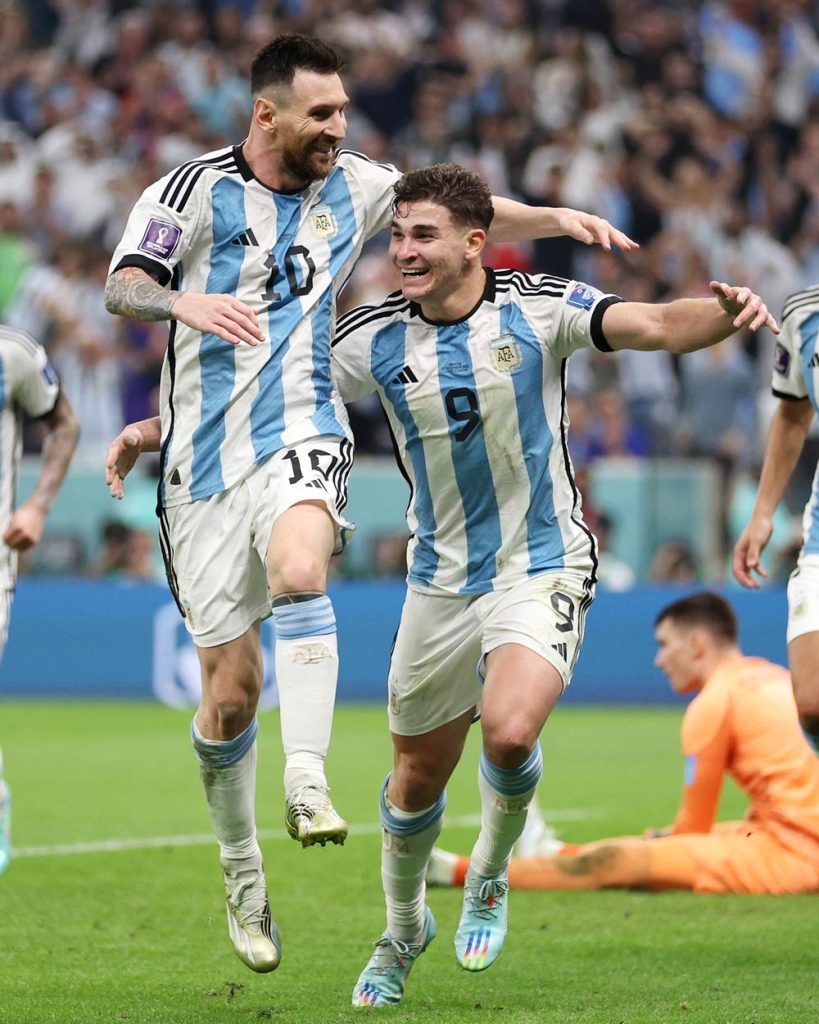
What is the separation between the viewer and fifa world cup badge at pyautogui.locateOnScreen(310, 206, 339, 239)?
5.96 m

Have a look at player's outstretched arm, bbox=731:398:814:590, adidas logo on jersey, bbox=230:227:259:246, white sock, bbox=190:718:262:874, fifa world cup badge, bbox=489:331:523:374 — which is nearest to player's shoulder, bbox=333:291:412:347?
fifa world cup badge, bbox=489:331:523:374

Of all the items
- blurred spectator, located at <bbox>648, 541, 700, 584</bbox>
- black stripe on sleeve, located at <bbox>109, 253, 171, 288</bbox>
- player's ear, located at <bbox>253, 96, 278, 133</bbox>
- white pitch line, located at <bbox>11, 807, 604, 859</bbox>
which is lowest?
blurred spectator, located at <bbox>648, 541, 700, 584</bbox>

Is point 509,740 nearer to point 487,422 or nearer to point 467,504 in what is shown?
point 467,504

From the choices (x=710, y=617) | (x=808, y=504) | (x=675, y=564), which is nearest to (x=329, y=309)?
(x=808, y=504)

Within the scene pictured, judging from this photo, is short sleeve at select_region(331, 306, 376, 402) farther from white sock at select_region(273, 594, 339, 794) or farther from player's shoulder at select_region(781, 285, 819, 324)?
player's shoulder at select_region(781, 285, 819, 324)

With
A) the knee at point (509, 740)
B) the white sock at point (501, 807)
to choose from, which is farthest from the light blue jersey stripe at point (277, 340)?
the white sock at point (501, 807)

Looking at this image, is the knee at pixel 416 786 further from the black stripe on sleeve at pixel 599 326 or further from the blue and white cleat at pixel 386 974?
the black stripe on sleeve at pixel 599 326

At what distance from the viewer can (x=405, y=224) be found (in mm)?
5816

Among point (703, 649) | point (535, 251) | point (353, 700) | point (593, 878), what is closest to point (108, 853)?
point (593, 878)

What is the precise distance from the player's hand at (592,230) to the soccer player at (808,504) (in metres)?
0.92

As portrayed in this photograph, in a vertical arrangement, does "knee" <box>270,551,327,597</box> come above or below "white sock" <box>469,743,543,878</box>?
above

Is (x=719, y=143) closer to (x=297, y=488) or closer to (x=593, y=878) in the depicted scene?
(x=593, y=878)

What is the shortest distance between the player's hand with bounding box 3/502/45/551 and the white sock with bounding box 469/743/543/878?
234 cm

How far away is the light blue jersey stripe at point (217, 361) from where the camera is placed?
5.76 meters
